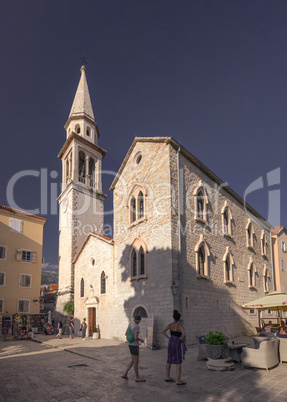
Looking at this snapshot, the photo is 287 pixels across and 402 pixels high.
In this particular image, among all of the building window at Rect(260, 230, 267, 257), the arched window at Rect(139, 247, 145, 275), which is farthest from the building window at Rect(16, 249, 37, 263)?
the building window at Rect(260, 230, 267, 257)

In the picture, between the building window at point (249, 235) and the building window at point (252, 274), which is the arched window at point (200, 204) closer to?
the building window at point (249, 235)

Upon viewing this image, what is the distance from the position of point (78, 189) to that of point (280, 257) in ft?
68.8

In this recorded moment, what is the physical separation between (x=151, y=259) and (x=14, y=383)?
9.00m

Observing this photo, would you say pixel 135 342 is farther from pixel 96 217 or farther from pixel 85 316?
pixel 96 217

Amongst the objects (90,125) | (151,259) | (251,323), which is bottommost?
(251,323)

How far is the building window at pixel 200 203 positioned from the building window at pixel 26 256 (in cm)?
1991

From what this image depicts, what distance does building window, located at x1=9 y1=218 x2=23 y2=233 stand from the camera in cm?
3004

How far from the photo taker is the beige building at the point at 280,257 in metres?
28.8

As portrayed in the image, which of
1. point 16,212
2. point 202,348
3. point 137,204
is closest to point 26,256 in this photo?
point 16,212

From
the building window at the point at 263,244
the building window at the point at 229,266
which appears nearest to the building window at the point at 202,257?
the building window at the point at 229,266

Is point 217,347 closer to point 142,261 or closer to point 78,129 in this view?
point 142,261

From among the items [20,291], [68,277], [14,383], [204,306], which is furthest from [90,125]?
[14,383]

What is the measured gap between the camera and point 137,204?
59.2 ft

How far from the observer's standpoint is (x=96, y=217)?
2981cm
